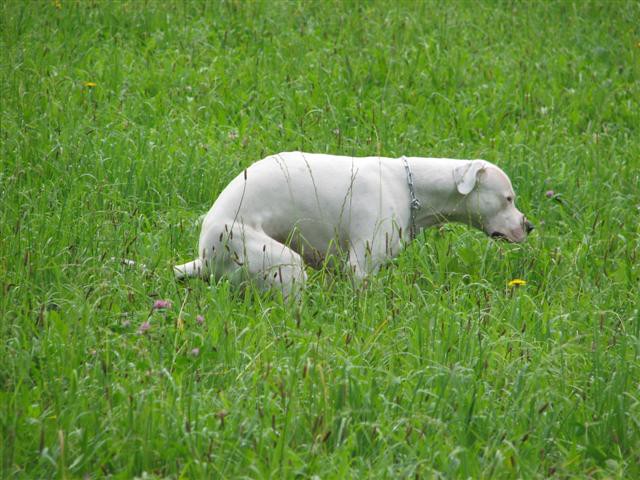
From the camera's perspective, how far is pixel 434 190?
5887mm

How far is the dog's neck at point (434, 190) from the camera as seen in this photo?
5.88 m

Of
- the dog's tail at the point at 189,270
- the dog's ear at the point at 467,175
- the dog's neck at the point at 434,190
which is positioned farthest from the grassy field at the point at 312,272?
the dog's ear at the point at 467,175

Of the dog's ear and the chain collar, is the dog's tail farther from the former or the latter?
the dog's ear

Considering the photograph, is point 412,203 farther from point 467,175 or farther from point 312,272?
point 312,272

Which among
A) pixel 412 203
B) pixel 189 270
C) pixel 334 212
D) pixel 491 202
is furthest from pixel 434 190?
pixel 189 270

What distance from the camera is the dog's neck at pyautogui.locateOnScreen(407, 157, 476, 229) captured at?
19.3ft

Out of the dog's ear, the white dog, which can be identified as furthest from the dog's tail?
Result: the dog's ear

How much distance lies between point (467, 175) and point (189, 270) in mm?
1804

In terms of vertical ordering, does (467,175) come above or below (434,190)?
above

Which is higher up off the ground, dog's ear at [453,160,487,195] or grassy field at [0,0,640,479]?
dog's ear at [453,160,487,195]

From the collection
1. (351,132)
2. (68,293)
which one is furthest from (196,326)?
(351,132)

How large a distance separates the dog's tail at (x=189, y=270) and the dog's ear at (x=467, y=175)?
5.48 feet

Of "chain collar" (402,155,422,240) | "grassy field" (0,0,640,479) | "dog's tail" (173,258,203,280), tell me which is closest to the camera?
"grassy field" (0,0,640,479)

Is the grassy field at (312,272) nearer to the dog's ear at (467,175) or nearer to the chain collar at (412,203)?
the chain collar at (412,203)
